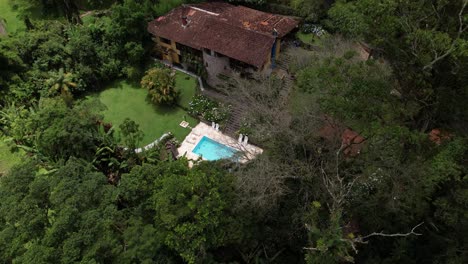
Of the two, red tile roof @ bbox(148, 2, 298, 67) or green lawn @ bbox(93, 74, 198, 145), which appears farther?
green lawn @ bbox(93, 74, 198, 145)

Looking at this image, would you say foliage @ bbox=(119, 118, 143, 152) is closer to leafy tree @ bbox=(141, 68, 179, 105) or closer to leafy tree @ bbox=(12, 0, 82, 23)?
leafy tree @ bbox=(141, 68, 179, 105)

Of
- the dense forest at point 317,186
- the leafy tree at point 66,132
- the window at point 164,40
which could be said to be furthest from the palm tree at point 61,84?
the window at point 164,40

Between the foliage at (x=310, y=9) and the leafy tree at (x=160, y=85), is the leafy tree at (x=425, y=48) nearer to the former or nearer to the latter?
the foliage at (x=310, y=9)

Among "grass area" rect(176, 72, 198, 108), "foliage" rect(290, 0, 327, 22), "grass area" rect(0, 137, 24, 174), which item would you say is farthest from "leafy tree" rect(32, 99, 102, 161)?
"foliage" rect(290, 0, 327, 22)

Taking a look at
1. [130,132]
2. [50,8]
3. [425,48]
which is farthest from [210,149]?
[50,8]

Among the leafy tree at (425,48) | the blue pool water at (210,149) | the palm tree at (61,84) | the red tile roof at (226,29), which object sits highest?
the leafy tree at (425,48)
